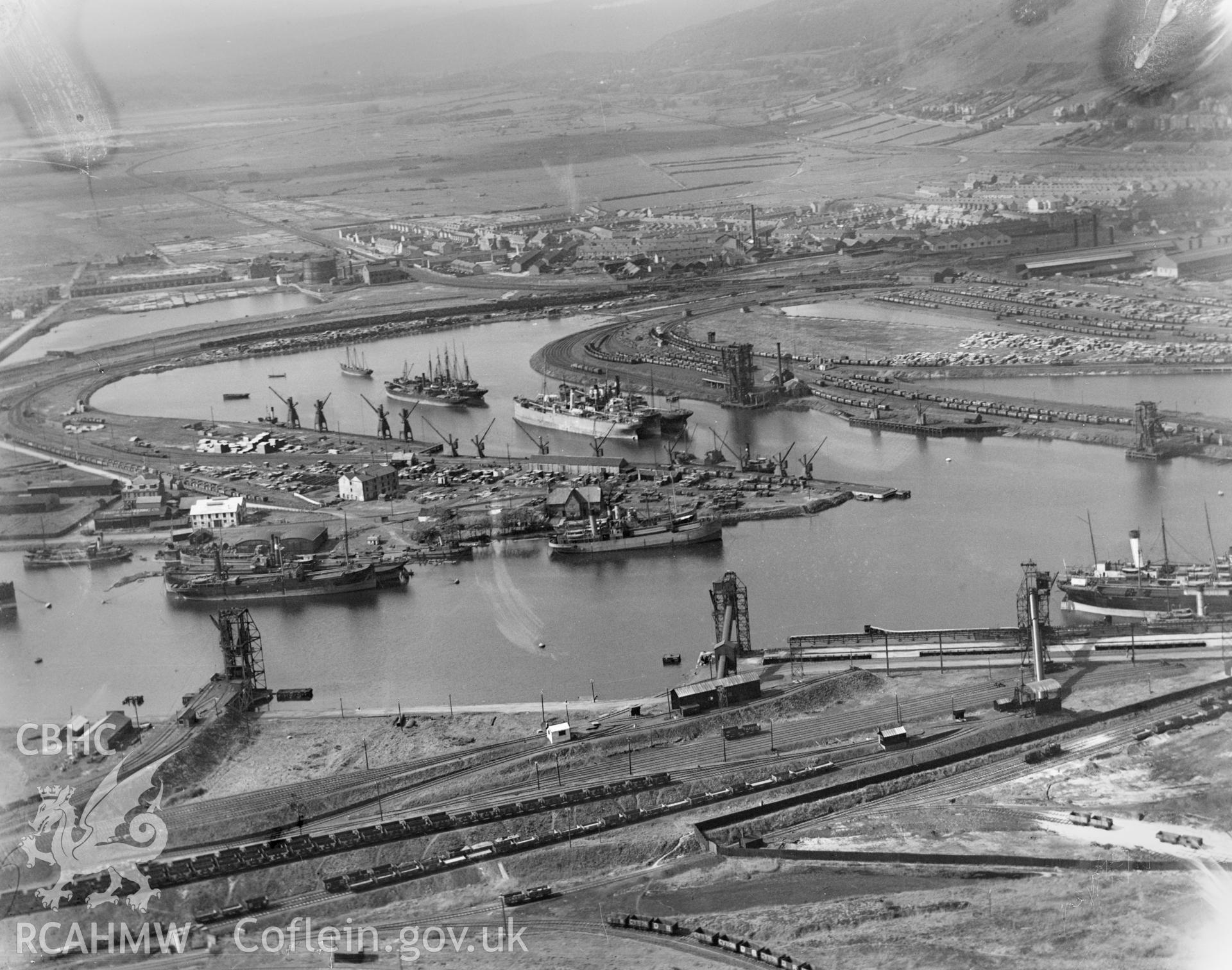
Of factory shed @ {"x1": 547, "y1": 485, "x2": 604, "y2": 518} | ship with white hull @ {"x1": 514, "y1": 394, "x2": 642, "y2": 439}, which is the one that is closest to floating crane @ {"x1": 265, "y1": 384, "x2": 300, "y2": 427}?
ship with white hull @ {"x1": 514, "y1": 394, "x2": 642, "y2": 439}

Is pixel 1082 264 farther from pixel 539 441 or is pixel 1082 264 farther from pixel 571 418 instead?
pixel 539 441

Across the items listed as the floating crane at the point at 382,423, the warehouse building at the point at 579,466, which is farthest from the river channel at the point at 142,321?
the warehouse building at the point at 579,466

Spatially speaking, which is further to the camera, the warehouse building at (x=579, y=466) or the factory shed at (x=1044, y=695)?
the warehouse building at (x=579, y=466)

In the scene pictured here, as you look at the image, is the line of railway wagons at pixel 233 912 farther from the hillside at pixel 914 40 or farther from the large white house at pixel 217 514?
the hillside at pixel 914 40

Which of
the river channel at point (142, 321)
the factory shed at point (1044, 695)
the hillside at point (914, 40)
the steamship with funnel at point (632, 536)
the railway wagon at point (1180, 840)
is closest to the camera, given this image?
the railway wagon at point (1180, 840)

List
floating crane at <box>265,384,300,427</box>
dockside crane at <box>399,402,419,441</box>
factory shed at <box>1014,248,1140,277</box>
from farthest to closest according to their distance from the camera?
1. factory shed at <box>1014,248,1140,277</box>
2. floating crane at <box>265,384,300,427</box>
3. dockside crane at <box>399,402,419,441</box>

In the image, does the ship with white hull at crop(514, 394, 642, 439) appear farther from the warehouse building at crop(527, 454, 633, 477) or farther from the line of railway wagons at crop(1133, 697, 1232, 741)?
the line of railway wagons at crop(1133, 697, 1232, 741)
